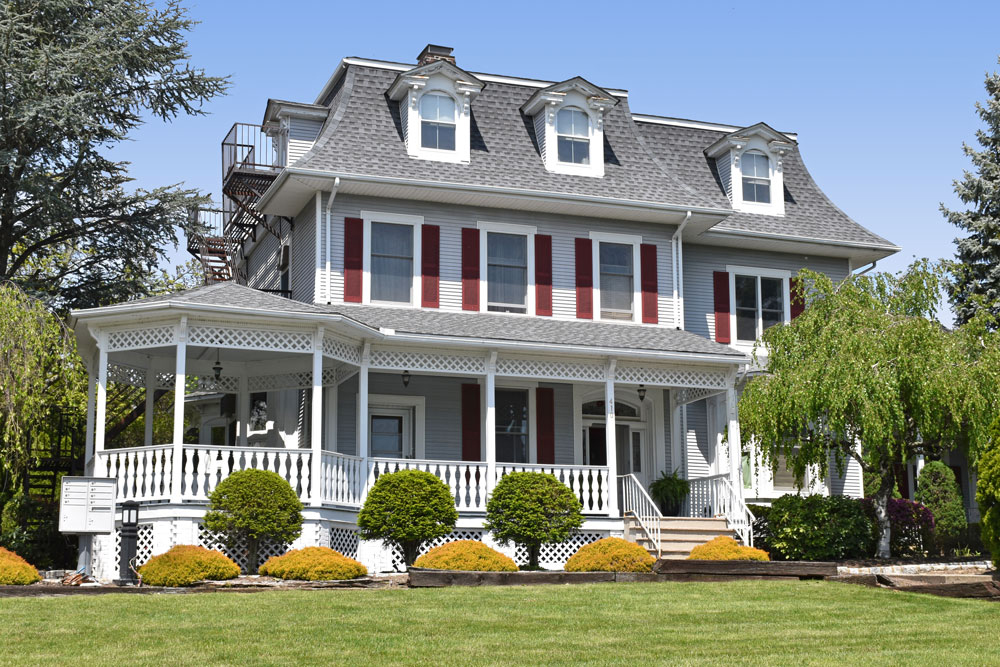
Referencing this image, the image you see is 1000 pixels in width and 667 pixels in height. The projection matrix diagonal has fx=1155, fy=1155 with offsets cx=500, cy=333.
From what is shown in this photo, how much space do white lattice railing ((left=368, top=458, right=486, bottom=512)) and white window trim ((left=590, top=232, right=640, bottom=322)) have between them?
458 cm

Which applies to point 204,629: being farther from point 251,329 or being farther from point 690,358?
point 690,358

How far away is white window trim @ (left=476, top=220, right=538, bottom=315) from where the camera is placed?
855 inches

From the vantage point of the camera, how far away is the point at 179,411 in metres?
17.1

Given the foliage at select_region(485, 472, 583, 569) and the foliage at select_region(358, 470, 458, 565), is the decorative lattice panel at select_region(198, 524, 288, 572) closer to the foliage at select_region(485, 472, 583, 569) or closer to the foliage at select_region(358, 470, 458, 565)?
the foliage at select_region(358, 470, 458, 565)

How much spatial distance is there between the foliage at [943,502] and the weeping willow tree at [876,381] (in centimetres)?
417

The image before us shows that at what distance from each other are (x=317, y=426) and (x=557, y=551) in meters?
4.76

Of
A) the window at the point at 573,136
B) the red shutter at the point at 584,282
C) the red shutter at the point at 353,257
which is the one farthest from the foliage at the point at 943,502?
the red shutter at the point at 353,257

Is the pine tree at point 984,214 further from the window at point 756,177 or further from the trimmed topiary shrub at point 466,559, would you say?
the trimmed topiary shrub at point 466,559

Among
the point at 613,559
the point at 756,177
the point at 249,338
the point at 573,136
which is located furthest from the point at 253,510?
the point at 756,177

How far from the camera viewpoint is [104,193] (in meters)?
25.9

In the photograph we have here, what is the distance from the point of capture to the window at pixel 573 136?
2305 cm

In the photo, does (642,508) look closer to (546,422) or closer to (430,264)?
(546,422)

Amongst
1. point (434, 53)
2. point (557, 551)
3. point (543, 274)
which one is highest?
point (434, 53)

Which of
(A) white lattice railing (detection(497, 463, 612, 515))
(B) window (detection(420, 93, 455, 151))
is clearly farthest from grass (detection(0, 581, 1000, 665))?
(B) window (detection(420, 93, 455, 151))
